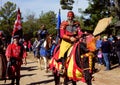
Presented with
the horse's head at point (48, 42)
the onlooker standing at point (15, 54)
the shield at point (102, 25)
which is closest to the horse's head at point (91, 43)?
the onlooker standing at point (15, 54)

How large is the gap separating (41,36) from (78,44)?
→ 29.9 feet

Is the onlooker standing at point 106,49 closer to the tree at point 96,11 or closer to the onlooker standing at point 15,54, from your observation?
the onlooker standing at point 15,54

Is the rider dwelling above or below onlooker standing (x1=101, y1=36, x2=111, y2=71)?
above

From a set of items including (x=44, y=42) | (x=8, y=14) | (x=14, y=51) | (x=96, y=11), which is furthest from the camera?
(x=8, y=14)

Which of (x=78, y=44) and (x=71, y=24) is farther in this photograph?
(x=71, y=24)

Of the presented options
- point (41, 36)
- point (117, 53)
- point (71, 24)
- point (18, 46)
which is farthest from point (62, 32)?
point (117, 53)

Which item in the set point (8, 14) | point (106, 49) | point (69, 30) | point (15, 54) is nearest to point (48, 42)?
point (106, 49)

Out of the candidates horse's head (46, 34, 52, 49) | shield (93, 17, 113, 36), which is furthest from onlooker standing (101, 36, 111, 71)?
shield (93, 17, 113, 36)

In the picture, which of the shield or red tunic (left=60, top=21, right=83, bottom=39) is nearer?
red tunic (left=60, top=21, right=83, bottom=39)

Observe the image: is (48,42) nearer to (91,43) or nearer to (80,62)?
Result: (80,62)

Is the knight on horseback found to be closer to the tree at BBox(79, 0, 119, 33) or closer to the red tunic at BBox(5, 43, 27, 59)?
the red tunic at BBox(5, 43, 27, 59)

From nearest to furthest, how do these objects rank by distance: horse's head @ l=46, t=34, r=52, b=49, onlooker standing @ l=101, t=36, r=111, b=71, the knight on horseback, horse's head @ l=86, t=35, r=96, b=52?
horse's head @ l=86, t=35, r=96, b=52 → the knight on horseback → horse's head @ l=46, t=34, r=52, b=49 → onlooker standing @ l=101, t=36, r=111, b=71

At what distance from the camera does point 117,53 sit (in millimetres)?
22062

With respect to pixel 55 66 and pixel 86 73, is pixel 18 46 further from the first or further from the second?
pixel 86 73
